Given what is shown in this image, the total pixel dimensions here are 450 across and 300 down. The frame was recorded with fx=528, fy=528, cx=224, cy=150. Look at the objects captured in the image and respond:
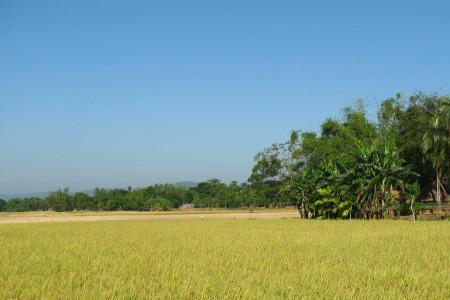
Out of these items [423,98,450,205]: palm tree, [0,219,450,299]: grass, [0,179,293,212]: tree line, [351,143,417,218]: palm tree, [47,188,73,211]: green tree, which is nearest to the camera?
[0,219,450,299]: grass

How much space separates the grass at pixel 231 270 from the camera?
7645 millimetres

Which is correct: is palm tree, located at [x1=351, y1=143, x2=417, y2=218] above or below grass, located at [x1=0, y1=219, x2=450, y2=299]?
above

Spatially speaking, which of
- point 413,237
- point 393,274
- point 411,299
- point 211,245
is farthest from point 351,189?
point 411,299

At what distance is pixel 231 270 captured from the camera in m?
10.0

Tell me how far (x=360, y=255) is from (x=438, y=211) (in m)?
19.4

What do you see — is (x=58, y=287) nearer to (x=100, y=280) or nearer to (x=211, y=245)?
(x=100, y=280)

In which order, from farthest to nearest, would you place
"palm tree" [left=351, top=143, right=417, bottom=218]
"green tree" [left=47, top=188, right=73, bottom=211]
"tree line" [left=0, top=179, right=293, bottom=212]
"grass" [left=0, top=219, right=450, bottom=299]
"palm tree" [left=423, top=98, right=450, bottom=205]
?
"green tree" [left=47, top=188, right=73, bottom=211], "tree line" [left=0, top=179, right=293, bottom=212], "palm tree" [left=351, top=143, right=417, bottom=218], "palm tree" [left=423, top=98, right=450, bottom=205], "grass" [left=0, top=219, right=450, bottom=299]

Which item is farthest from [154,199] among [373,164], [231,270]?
[231,270]

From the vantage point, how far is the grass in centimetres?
764

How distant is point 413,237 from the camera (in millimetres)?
17031

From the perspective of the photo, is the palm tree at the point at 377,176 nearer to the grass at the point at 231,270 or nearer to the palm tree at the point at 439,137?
the palm tree at the point at 439,137

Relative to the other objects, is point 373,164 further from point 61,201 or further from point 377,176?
point 61,201

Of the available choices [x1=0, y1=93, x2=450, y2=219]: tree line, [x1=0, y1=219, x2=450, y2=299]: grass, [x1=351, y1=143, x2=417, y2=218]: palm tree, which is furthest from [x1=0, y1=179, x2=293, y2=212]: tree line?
[x1=0, y1=219, x2=450, y2=299]: grass

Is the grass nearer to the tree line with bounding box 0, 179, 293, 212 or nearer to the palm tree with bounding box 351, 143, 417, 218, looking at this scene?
the palm tree with bounding box 351, 143, 417, 218
